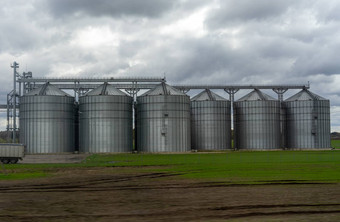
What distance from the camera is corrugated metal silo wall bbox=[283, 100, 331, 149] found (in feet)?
350

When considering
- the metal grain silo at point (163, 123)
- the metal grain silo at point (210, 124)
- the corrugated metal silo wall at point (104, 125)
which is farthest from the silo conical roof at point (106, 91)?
the metal grain silo at point (210, 124)

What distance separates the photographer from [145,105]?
96.0m

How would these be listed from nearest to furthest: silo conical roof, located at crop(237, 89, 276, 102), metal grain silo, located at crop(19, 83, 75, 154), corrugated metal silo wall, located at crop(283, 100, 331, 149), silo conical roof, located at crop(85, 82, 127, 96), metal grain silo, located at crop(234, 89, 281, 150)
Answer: metal grain silo, located at crop(19, 83, 75, 154) < silo conical roof, located at crop(85, 82, 127, 96) < metal grain silo, located at crop(234, 89, 281, 150) < corrugated metal silo wall, located at crop(283, 100, 331, 149) < silo conical roof, located at crop(237, 89, 276, 102)

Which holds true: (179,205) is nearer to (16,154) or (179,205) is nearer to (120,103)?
(16,154)

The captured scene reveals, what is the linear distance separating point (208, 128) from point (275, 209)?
8715 centimetres

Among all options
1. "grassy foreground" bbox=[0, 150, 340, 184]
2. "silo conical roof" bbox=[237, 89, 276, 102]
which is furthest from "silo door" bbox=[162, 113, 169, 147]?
"grassy foreground" bbox=[0, 150, 340, 184]

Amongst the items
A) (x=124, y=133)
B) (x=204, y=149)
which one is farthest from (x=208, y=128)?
(x=124, y=133)

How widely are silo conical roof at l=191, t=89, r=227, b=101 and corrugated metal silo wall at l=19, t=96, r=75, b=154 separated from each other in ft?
113

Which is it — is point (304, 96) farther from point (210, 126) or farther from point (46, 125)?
point (46, 125)

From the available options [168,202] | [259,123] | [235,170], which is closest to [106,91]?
[259,123]

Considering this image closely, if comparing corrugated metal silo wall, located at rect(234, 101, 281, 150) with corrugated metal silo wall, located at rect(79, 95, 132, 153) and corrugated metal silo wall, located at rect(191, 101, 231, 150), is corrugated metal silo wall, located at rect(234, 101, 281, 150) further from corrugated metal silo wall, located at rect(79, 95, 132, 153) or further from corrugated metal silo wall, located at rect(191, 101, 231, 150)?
corrugated metal silo wall, located at rect(79, 95, 132, 153)

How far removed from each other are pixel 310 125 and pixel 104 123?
5246 centimetres

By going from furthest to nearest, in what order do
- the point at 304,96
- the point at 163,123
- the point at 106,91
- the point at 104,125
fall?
the point at 304,96 < the point at 106,91 < the point at 163,123 < the point at 104,125

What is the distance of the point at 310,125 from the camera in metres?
107
